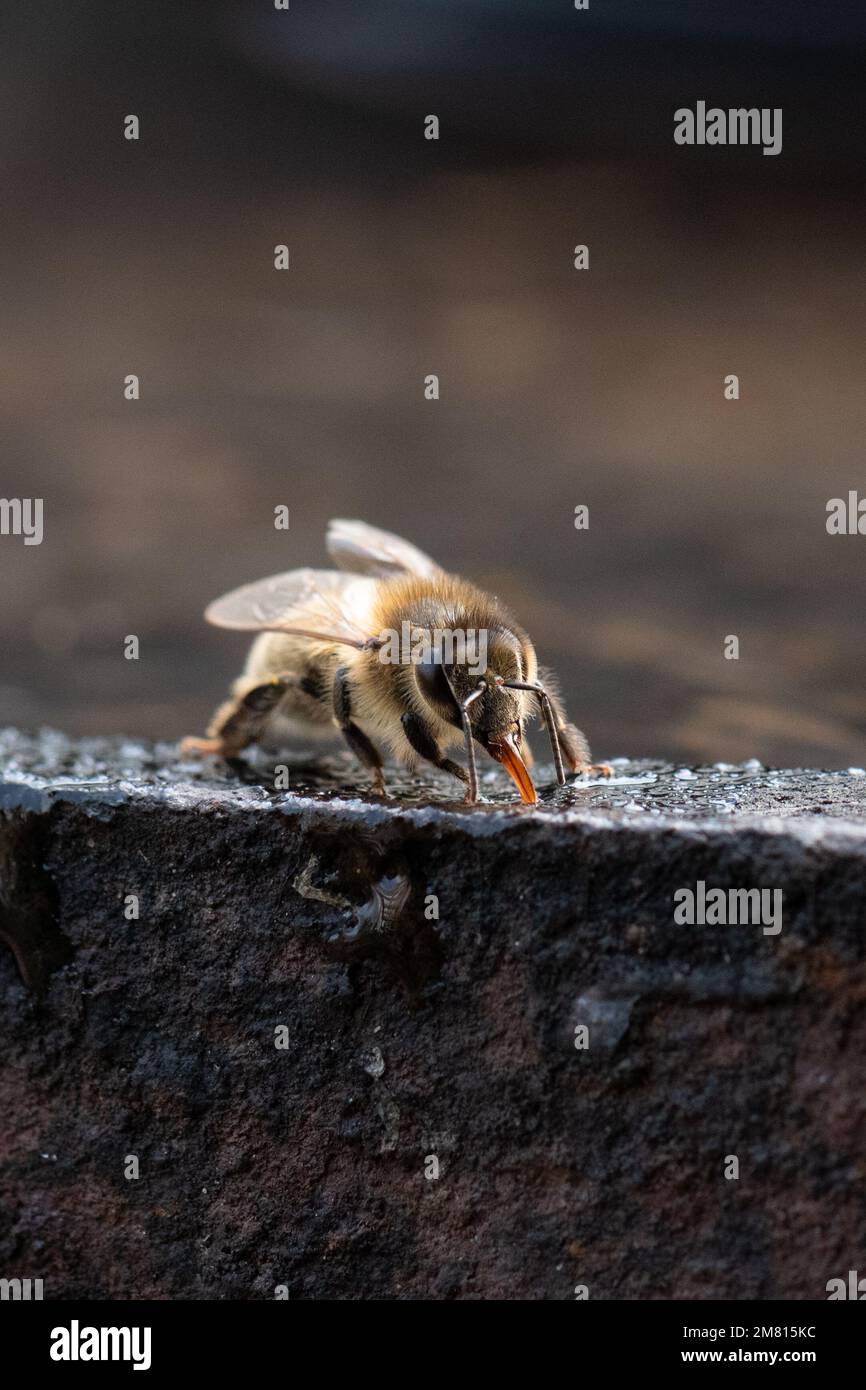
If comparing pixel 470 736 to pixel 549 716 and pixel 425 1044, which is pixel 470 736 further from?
pixel 425 1044

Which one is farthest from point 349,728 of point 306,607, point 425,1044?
point 425,1044

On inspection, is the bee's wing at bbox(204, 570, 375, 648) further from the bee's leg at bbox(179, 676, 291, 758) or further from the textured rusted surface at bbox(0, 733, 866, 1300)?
the textured rusted surface at bbox(0, 733, 866, 1300)

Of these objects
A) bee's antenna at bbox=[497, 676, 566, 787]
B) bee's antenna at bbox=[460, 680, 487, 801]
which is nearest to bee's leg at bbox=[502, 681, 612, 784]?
bee's antenna at bbox=[497, 676, 566, 787]

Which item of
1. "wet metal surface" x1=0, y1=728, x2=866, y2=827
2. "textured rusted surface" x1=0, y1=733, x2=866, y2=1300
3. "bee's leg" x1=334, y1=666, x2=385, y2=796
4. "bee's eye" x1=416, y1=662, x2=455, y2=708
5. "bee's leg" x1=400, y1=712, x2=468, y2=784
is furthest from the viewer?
"bee's leg" x1=334, y1=666, x2=385, y2=796

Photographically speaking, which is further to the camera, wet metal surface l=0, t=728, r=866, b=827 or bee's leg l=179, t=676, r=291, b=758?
bee's leg l=179, t=676, r=291, b=758

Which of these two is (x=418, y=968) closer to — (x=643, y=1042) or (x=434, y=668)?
(x=643, y=1042)

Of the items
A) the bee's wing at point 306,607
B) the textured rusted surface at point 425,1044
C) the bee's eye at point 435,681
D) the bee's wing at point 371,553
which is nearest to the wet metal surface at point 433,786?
the textured rusted surface at point 425,1044

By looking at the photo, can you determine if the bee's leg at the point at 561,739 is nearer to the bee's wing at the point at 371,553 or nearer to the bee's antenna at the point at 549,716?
the bee's antenna at the point at 549,716
